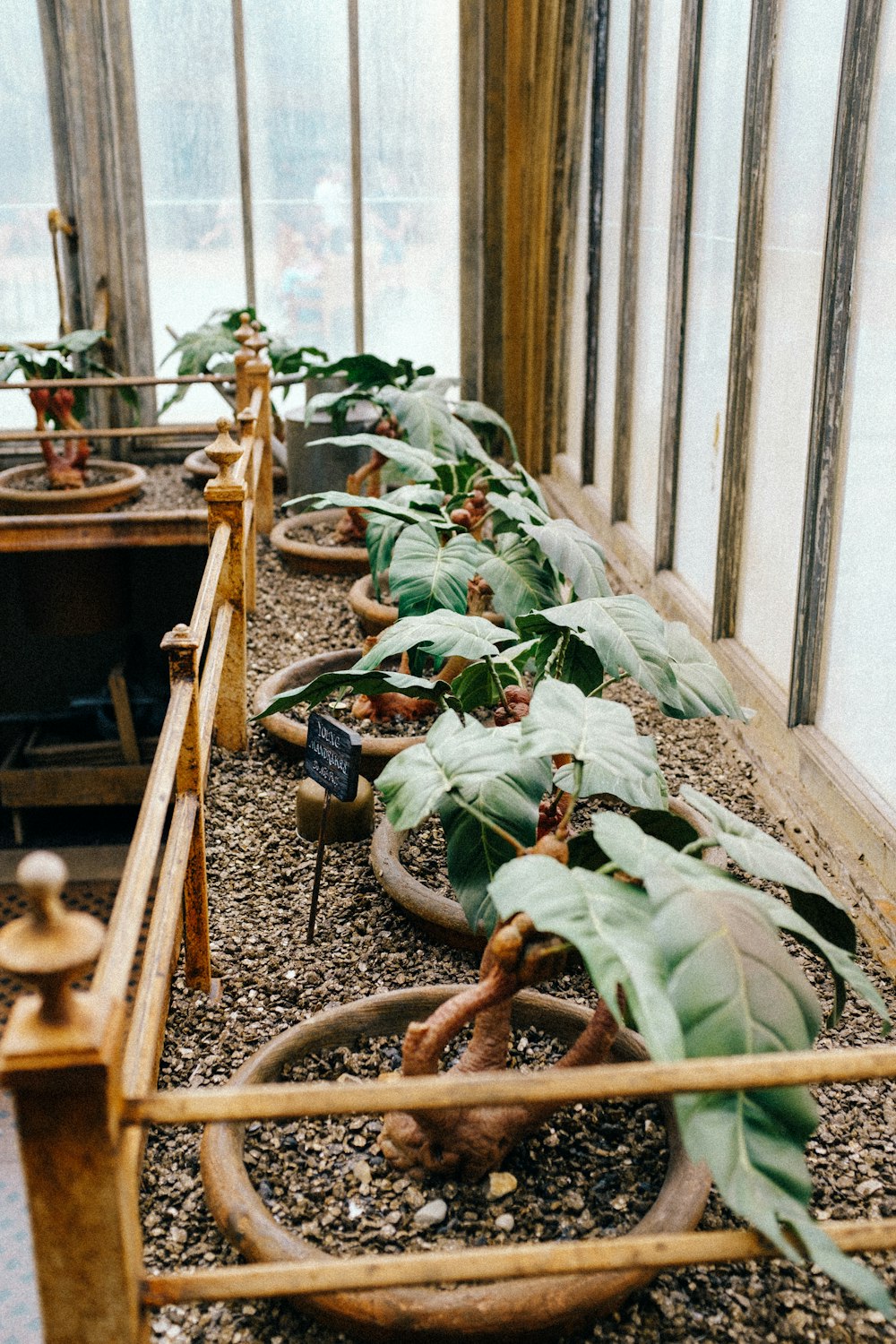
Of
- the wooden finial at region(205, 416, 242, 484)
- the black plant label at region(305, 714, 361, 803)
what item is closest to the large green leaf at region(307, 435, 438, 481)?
the wooden finial at region(205, 416, 242, 484)

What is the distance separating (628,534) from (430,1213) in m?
2.78

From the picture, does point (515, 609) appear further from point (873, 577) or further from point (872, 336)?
point (872, 336)

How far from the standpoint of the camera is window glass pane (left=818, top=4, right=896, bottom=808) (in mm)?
2107

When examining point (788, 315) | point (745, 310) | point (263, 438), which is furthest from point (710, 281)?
point (263, 438)

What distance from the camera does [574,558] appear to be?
2.29 metres

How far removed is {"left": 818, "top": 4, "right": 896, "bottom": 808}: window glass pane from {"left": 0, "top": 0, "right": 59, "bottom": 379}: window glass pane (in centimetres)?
409

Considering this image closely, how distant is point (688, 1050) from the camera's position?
1.15 meters

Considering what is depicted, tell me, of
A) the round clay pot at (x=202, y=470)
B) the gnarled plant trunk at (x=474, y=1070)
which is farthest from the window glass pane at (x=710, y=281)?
the round clay pot at (x=202, y=470)

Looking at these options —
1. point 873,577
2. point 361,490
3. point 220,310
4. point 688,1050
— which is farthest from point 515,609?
point 220,310

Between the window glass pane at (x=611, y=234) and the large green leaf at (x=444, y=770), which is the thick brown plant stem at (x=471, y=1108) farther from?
the window glass pane at (x=611, y=234)

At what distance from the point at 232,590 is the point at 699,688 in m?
1.29

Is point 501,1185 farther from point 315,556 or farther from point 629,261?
point 629,261

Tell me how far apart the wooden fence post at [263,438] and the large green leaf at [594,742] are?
9.78 feet

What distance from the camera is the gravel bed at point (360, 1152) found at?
4.74 feet
